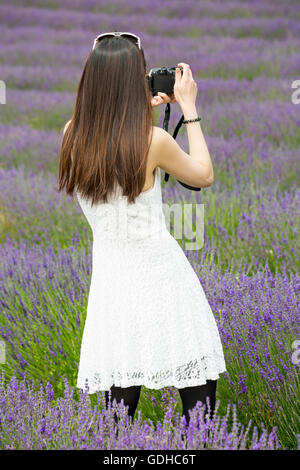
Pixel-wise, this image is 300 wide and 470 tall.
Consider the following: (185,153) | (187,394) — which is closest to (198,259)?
(187,394)

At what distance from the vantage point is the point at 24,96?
917 centimetres

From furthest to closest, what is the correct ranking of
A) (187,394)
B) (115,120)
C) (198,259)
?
(198,259)
(187,394)
(115,120)

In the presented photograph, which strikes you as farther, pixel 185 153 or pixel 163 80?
pixel 163 80

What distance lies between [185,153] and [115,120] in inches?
8.2

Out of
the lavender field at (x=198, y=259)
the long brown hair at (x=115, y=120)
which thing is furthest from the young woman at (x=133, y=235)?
the lavender field at (x=198, y=259)

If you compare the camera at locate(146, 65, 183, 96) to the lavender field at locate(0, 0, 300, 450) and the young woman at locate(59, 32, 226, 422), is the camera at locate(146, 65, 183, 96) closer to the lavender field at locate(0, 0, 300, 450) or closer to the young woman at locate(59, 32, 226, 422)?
the young woman at locate(59, 32, 226, 422)

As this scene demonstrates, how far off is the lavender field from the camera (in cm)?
89

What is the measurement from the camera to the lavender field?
1981 mm

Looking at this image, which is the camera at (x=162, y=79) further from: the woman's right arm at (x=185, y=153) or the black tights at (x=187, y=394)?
the black tights at (x=187, y=394)

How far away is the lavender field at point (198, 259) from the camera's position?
198 cm

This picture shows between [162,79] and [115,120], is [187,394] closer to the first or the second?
[115,120]

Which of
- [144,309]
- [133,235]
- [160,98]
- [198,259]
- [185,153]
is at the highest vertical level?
[160,98]

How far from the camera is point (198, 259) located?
12.2 feet

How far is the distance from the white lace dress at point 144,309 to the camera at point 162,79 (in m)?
0.26
